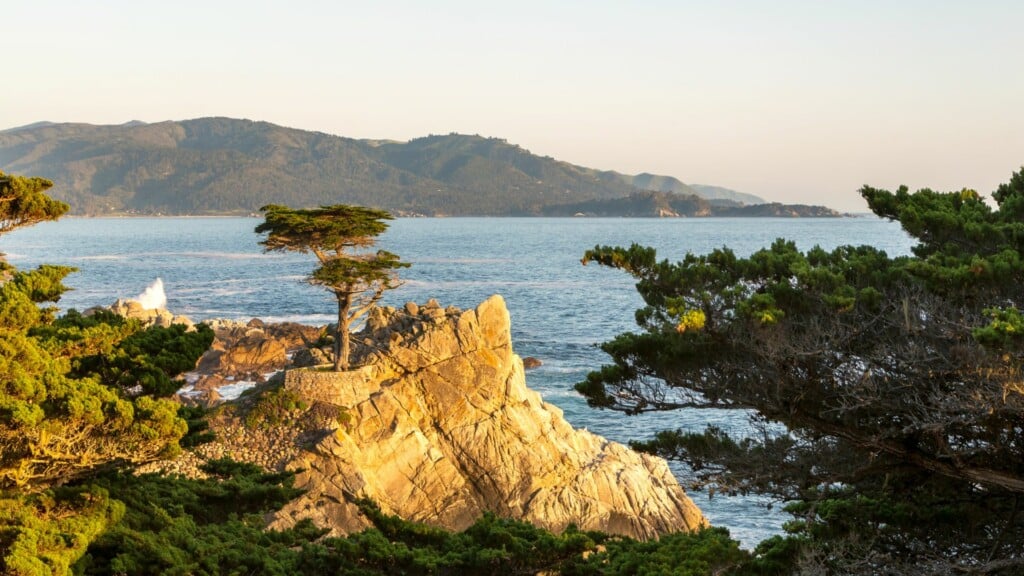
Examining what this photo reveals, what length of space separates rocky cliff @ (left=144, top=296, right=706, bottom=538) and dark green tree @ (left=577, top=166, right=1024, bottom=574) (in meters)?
9.31

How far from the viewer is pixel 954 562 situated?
984cm

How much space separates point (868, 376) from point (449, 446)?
13.3 m

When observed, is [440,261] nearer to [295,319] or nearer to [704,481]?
[295,319]

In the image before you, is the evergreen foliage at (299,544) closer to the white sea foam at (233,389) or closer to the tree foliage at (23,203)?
the tree foliage at (23,203)

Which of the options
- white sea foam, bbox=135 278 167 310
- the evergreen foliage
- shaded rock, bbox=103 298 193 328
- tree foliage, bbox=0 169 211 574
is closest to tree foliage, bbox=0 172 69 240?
tree foliage, bbox=0 169 211 574

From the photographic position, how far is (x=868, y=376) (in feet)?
29.1

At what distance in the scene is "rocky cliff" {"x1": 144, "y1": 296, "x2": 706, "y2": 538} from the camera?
19.9 metres

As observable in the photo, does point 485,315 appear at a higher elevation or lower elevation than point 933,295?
lower

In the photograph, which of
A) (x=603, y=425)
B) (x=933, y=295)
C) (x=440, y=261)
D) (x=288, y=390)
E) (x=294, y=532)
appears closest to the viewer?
(x=933, y=295)

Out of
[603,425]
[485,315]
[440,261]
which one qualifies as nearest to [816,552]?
[485,315]

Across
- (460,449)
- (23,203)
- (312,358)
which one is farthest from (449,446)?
(23,203)

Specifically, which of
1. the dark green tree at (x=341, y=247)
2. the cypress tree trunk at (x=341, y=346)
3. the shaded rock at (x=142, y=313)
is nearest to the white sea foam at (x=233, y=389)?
the shaded rock at (x=142, y=313)

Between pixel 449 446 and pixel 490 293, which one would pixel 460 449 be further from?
pixel 490 293

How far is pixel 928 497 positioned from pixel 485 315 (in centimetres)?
1314
